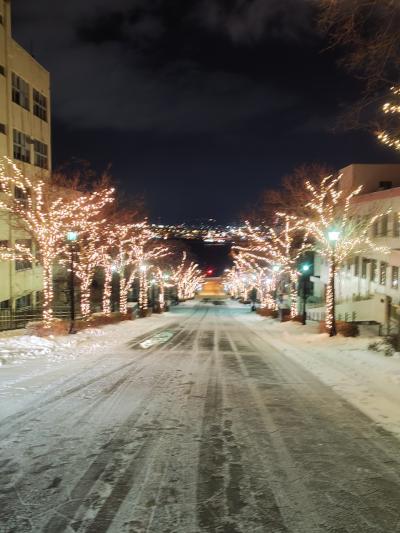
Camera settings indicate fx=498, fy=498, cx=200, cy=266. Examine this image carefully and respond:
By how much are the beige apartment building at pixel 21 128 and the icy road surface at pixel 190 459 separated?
21.7 metres

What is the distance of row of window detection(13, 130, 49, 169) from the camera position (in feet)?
108

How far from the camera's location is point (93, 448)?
20.9ft

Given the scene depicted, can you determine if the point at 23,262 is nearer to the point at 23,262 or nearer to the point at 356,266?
the point at 23,262

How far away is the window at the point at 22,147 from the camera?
32.9m

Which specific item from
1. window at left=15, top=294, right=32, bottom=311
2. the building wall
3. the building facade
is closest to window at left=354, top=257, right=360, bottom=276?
the building facade

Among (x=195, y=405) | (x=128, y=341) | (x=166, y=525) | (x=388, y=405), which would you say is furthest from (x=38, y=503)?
(x=128, y=341)

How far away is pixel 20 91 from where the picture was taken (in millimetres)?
33688

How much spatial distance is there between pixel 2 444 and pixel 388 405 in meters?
6.44

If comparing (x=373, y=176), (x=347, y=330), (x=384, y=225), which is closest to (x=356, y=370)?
(x=347, y=330)

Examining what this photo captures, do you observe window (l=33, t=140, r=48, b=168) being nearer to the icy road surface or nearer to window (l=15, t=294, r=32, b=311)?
window (l=15, t=294, r=32, b=311)

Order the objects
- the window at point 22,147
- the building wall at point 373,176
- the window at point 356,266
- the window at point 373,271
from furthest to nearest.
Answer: the building wall at point 373,176
the window at point 356,266
the window at point 373,271
the window at point 22,147

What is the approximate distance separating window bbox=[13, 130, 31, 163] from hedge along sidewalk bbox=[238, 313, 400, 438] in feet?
72.8

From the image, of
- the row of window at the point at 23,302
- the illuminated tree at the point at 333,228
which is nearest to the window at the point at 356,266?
Answer: the illuminated tree at the point at 333,228

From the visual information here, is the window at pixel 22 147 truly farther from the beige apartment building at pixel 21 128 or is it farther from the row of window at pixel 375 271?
the row of window at pixel 375 271
